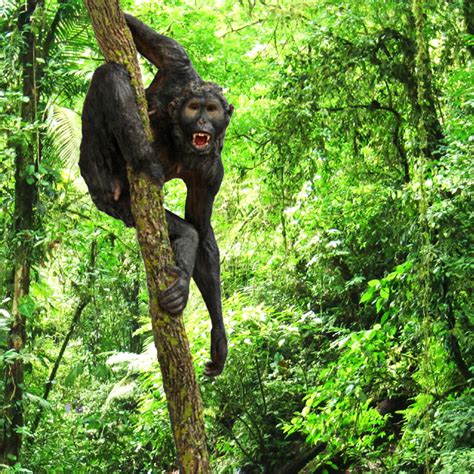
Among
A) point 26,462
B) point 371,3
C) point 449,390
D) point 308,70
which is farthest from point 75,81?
point 449,390

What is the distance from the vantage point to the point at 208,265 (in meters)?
3.13

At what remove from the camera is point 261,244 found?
8.47 metres

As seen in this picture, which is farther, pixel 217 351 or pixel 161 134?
pixel 217 351

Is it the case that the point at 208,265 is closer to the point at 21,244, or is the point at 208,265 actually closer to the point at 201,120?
the point at 201,120

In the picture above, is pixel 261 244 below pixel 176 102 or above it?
above

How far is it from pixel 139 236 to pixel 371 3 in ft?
17.0

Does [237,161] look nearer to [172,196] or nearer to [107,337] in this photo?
[172,196]

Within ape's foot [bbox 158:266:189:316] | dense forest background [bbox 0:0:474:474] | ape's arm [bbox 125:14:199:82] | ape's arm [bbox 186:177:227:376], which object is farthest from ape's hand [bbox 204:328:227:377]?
dense forest background [bbox 0:0:474:474]

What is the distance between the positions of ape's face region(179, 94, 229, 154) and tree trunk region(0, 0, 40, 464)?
3.41 m

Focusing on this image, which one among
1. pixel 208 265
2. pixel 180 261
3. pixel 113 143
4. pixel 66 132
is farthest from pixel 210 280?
pixel 66 132

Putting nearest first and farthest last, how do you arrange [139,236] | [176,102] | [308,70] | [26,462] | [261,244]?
[139,236]
[176,102]
[26,462]
[308,70]
[261,244]

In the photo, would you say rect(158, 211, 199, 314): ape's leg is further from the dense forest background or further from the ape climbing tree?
the dense forest background

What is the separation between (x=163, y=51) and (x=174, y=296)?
785 mm

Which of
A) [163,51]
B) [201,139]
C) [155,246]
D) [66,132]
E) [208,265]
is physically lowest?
[155,246]
